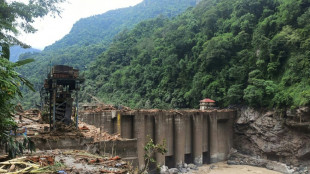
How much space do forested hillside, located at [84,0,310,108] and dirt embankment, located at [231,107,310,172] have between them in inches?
53.4

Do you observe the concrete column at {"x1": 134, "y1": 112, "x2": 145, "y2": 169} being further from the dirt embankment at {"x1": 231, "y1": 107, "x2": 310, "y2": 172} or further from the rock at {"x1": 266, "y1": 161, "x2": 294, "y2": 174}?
the rock at {"x1": 266, "y1": 161, "x2": 294, "y2": 174}

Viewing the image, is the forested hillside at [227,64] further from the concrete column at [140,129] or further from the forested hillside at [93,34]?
the forested hillside at [93,34]

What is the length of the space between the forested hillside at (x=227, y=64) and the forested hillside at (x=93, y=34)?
2268 centimetres

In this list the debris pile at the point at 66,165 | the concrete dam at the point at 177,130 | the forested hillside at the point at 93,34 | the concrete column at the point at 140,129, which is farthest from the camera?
the forested hillside at the point at 93,34

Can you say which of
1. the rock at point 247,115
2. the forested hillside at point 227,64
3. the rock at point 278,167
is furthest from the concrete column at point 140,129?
the rock at point 278,167

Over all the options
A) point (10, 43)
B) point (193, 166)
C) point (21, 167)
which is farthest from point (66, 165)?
point (193, 166)

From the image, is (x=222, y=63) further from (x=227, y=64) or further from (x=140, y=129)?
(x=140, y=129)

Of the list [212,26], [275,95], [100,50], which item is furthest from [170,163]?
[100,50]

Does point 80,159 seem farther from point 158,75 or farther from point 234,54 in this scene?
point 158,75

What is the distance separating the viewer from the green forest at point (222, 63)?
30469mm

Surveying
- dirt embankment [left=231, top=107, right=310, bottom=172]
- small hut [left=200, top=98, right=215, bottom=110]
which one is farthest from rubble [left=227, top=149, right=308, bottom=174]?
small hut [left=200, top=98, right=215, bottom=110]

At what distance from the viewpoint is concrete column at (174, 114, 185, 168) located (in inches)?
1133

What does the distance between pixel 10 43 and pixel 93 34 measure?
10386 centimetres

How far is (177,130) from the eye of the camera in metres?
29.1
